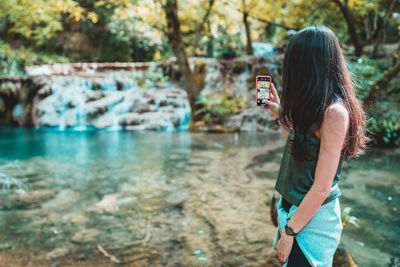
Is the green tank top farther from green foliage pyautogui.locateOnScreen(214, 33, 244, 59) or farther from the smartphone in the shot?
green foliage pyautogui.locateOnScreen(214, 33, 244, 59)

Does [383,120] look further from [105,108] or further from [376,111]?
[105,108]

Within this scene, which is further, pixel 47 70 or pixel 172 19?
pixel 47 70

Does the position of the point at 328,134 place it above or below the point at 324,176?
above

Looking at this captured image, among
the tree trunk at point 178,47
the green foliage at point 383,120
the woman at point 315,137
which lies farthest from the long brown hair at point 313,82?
the tree trunk at point 178,47

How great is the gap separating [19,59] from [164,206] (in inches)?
721

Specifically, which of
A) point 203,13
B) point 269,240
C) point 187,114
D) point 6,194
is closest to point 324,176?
point 269,240

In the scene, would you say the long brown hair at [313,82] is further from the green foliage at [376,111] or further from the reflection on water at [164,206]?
the green foliage at [376,111]

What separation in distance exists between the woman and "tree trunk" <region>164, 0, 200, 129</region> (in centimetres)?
998

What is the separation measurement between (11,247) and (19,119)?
44.0 feet

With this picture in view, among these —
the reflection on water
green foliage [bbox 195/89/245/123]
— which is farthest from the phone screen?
green foliage [bbox 195/89/245/123]

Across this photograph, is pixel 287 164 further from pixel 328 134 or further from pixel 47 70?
pixel 47 70

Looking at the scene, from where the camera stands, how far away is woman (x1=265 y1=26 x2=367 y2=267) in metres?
1.45

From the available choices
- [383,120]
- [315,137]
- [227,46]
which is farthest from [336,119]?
[227,46]

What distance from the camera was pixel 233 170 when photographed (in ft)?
22.7
